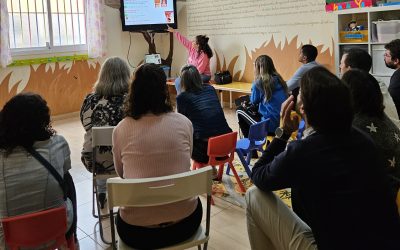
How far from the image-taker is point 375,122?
1.67 metres

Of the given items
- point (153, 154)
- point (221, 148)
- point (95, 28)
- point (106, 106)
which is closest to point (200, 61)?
A: point (95, 28)

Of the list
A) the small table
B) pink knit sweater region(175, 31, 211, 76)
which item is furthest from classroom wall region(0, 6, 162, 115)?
the small table

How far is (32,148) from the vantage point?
1.62m

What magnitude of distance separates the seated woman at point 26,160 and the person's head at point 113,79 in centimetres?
76

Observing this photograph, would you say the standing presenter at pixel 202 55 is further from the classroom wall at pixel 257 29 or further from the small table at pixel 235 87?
the classroom wall at pixel 257 29

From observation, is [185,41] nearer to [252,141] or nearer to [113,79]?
[252,141]

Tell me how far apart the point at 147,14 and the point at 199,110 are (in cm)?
413

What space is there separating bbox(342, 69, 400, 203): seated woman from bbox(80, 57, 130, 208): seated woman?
4.60 ft

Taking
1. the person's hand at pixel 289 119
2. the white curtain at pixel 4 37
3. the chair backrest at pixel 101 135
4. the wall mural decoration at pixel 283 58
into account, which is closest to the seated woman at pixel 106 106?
the chair backrest at pixel 101 135

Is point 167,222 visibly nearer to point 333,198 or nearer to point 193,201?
point 193,201

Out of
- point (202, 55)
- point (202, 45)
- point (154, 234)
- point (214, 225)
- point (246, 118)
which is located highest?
point (202, 45)

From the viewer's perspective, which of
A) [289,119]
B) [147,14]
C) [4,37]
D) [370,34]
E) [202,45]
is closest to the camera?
[289,119]

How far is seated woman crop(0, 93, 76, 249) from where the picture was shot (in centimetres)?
157

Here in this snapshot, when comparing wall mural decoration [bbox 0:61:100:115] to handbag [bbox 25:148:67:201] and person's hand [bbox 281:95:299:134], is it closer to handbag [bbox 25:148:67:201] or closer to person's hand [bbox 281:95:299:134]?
handbag [bbox 25:148:67:201]
